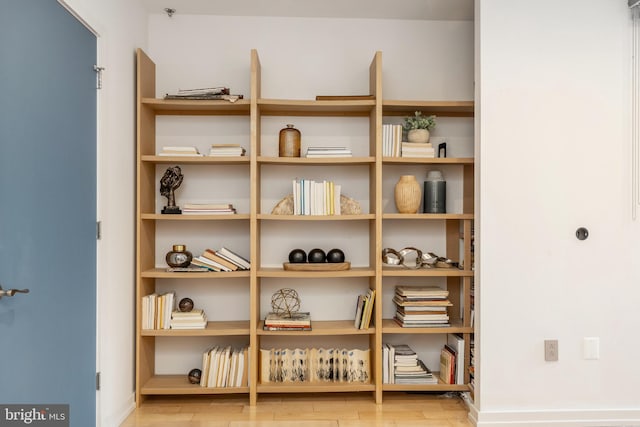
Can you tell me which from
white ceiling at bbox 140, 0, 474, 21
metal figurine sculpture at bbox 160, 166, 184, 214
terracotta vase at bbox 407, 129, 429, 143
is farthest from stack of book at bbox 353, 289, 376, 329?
white ceiling at bbox 140, 0, 474, 21

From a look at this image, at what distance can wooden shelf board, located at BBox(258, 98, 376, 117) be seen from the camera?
3102mm

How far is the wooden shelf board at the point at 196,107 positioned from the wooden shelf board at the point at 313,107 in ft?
0.45

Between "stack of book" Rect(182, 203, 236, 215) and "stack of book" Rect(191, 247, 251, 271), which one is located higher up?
"stack of book" Rect(182, 203, 236, 215)

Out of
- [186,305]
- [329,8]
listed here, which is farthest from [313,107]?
[186,305]

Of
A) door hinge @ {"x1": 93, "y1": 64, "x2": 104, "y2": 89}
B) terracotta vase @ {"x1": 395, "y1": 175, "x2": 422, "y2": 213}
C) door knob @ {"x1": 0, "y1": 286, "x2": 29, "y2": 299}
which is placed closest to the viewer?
door knob @ {"x1": 0, "y1": 286, "x2": 29, "y2": 299}

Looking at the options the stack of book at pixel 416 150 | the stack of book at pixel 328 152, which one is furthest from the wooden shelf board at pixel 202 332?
the stack of book at pixel 416 150

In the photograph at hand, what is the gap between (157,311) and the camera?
10.2 feet

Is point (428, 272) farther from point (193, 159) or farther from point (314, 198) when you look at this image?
point (193, 159)

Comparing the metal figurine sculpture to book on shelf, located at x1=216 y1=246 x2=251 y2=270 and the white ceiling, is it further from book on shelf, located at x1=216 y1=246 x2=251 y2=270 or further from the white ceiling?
the white ceiling

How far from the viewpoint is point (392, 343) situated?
343cm
